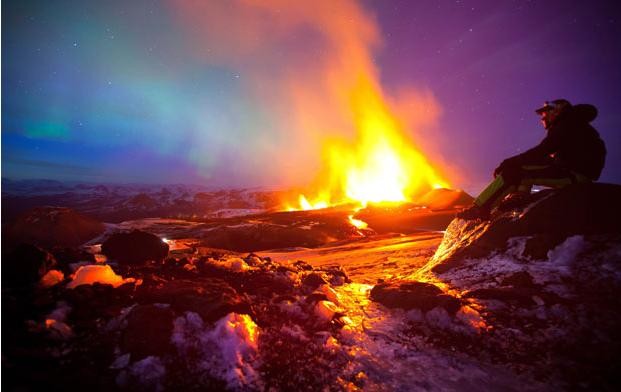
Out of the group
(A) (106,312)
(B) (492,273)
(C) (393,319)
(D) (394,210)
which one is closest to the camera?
(A) (106,312)

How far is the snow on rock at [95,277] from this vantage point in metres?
4.37

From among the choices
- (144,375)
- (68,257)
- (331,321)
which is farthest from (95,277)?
(331,321)

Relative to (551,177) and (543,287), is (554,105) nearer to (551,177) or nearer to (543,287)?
(551,177)

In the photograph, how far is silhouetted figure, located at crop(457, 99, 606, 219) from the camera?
6.36 m

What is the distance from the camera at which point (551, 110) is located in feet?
22.1

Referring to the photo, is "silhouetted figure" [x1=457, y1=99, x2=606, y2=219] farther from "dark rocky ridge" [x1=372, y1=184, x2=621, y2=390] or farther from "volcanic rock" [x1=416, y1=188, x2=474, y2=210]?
"volcanic rock" [x1=416, y1=188, x2=474, y2=210]

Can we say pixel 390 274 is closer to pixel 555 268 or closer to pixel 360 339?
pixel 555 268

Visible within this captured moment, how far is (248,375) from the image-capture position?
3.37 meters

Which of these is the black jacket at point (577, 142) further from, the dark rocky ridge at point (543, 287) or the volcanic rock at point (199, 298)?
the volcanic rock at point (199, 298)

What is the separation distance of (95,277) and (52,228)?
86.3 feet

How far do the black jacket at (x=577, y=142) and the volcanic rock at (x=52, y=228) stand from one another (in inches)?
1187

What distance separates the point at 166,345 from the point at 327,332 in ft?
7.08

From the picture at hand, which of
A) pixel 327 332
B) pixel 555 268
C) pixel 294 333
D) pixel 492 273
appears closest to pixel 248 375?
pixel 294 333

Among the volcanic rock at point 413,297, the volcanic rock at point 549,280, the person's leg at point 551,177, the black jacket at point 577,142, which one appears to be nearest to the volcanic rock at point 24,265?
the volcanic rock at point 413,297
